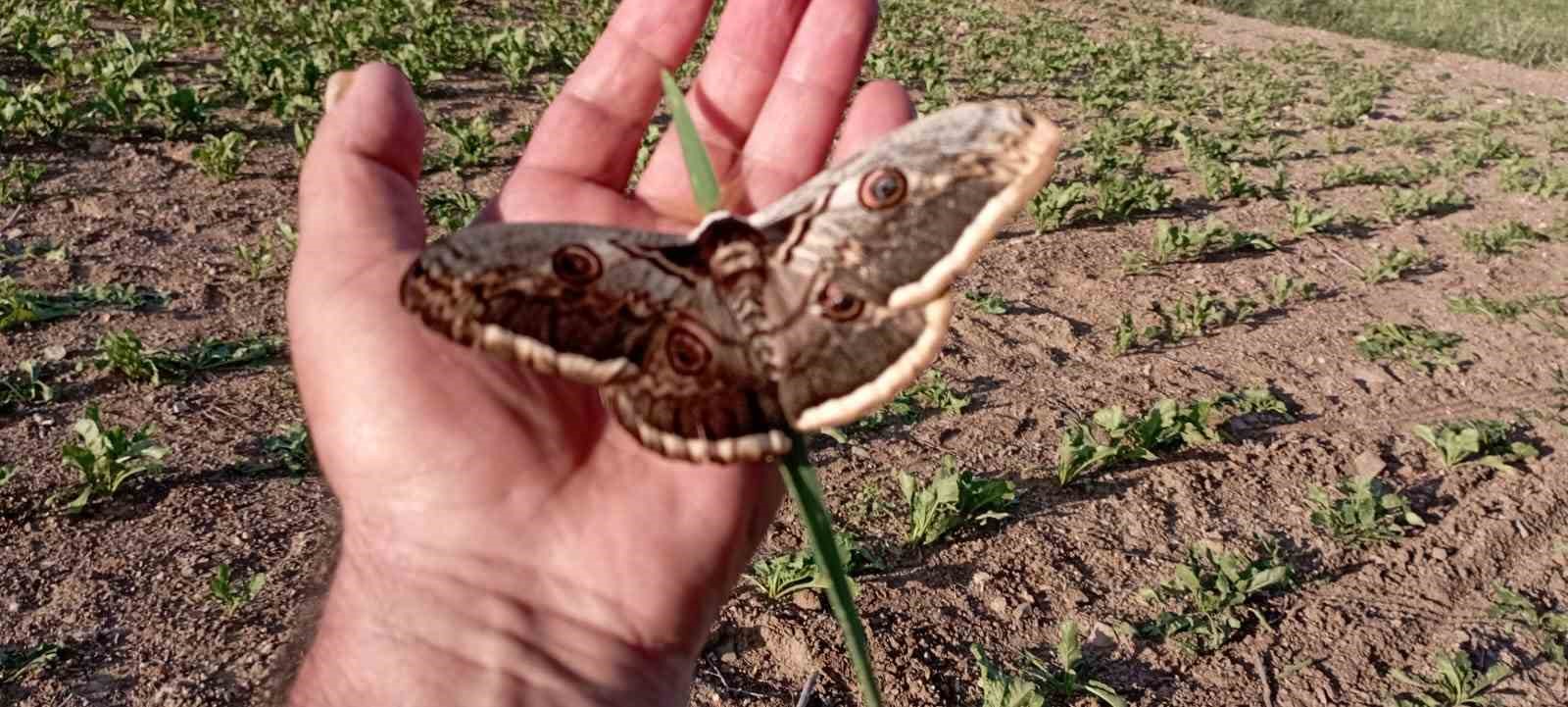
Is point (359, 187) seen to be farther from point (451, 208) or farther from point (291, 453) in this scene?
point (451, 208)

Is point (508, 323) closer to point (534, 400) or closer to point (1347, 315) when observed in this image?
point (534, 400)

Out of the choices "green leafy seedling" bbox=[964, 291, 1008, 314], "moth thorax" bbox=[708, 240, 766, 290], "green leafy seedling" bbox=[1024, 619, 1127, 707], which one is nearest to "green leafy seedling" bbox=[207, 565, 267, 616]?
"moth thorax" bbox=[708, 240, 766, 290]

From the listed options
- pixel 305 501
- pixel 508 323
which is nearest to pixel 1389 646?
pixel 508 323

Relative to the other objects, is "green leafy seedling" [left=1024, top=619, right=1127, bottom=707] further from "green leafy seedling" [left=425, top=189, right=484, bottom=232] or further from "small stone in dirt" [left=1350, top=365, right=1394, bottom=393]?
"green leafy seedling" [left=425, top=189, right=484, bottom=232]

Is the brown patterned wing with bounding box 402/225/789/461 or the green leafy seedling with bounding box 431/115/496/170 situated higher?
the brown patterned wing with bounding box 402/225/789/461

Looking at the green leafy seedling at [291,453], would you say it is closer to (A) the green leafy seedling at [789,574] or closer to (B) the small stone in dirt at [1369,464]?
(A) the green leafy seedling at [789,574]

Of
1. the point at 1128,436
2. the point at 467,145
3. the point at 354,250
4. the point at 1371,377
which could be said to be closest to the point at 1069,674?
the point at 1128,436

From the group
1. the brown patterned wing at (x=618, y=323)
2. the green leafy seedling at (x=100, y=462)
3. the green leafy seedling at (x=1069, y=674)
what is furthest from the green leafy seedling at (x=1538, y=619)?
the green leafy seedling at (x=100, y=462)
